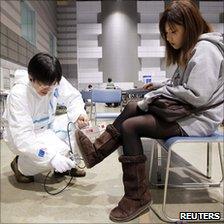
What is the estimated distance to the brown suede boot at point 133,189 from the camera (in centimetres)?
134

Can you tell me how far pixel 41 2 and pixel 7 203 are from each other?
7975 millimetres

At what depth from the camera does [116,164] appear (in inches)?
101

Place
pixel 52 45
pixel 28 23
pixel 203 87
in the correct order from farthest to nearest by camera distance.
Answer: pixel 52 45 → pixel 28 23 → pixel 203 87

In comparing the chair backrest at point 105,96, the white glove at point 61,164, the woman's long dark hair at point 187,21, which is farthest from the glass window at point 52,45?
the woman's long dark hair at point 187,21

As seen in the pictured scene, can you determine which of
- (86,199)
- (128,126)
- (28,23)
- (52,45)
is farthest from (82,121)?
(52,45)

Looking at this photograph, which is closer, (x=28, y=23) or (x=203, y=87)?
(x=203, y=87)

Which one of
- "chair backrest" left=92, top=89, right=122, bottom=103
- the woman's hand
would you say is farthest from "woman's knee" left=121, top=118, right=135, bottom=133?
"chair backrest" left=92, top=89, right=122, bottom=103

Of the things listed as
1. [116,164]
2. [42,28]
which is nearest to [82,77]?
[42,28]

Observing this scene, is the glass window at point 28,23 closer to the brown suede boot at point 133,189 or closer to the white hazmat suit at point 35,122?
the white hazmat suit at point 35,122

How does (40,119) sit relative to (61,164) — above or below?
above

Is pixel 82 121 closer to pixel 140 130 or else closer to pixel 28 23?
pixel 140 130

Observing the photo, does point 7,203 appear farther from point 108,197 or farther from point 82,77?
point 82,77

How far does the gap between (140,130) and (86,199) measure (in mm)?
646

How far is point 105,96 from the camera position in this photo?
11.4ft
